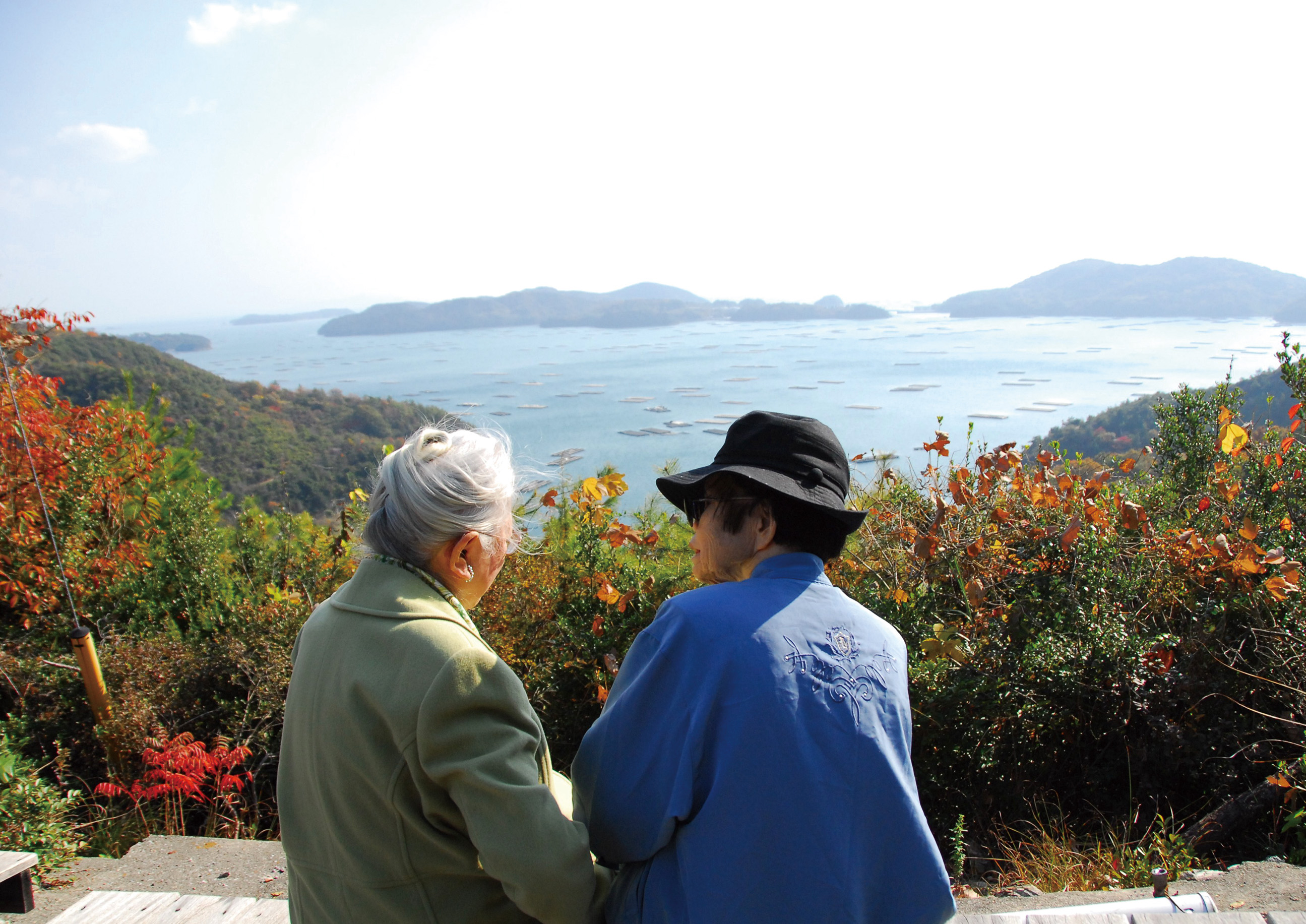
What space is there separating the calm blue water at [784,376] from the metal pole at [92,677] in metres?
2.61

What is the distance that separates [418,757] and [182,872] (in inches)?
105

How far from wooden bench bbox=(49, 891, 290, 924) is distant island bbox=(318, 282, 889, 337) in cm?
3804

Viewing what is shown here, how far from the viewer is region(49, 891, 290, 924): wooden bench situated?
227 cm

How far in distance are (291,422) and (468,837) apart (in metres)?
17.1

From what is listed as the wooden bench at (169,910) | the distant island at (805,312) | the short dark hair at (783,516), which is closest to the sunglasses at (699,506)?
the short dark hair at (783,516)

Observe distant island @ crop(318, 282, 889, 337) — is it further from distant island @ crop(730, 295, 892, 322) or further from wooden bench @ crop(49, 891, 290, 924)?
wooden bench @ crop(49, 891, 290, 924)

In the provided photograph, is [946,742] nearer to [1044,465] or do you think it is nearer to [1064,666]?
[1064,666]

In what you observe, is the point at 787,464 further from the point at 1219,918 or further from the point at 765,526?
the point at 1219,918

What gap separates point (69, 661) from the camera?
184 inches

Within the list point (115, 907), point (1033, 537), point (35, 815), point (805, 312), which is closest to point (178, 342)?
point (805, 312)

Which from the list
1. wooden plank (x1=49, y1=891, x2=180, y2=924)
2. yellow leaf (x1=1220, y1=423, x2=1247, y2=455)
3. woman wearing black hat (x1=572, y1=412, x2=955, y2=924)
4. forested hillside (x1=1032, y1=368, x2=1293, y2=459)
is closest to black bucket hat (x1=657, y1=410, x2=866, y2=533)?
woman wearing black hat (x1=572, y1=412, x2=955, y2=924)

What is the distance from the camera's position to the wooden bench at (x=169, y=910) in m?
2.27

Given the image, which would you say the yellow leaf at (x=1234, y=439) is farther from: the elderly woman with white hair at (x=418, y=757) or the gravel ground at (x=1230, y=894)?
the elderly woman with white hair at (x=418, y=757)

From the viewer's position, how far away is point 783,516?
159cm
